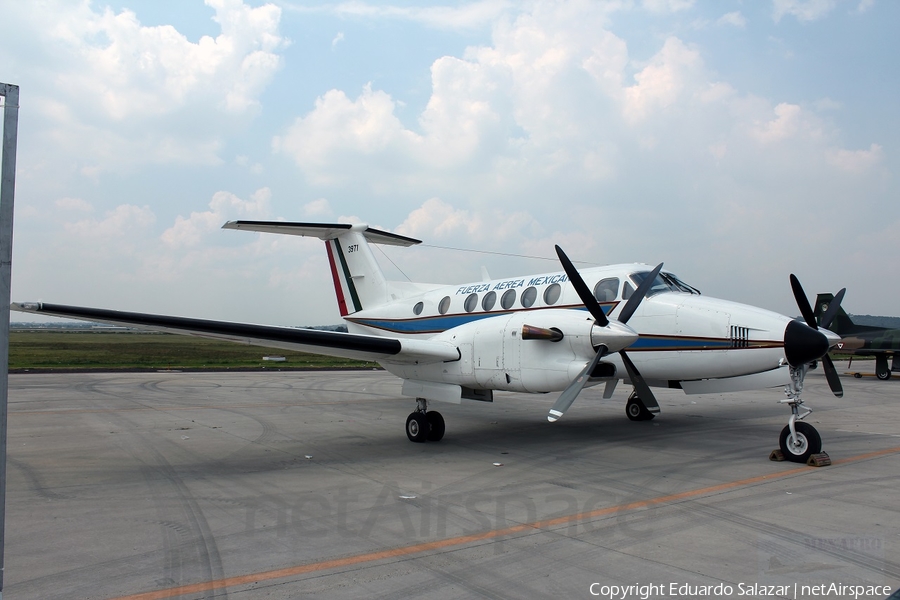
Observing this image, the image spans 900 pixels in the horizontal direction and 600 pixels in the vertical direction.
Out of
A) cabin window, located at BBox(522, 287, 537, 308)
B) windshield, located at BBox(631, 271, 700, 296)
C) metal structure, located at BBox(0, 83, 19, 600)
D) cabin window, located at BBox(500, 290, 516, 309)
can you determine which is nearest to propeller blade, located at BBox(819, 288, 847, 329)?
windshield, located at BBox(631, 271, 700, 296)

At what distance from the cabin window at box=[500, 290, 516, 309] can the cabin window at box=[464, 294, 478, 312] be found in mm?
712

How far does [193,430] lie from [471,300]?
599 centimetres

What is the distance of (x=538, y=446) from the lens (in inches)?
396

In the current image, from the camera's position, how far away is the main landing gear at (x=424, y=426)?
10305 mm

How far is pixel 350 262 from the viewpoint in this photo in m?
15.5

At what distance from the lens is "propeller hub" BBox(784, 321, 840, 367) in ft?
26.1

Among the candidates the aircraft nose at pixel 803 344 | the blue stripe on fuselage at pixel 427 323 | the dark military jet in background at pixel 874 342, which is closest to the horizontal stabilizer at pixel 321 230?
the blue stripe on fuselage at pixel 427 323

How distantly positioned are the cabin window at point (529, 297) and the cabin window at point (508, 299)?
230 millimetres

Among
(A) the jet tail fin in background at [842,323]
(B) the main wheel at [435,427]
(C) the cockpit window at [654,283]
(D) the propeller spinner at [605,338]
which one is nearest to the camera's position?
(D) the propeller spinner at [605,338]

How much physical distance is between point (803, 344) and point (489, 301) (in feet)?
18.2

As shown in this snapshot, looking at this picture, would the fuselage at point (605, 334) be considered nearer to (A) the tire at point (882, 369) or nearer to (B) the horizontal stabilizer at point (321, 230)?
(B) the horizontal stabilizer at point (321, 230)

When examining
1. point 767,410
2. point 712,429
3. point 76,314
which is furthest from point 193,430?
point 767,410

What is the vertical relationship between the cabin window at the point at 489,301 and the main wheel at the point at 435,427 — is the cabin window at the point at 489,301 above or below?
above

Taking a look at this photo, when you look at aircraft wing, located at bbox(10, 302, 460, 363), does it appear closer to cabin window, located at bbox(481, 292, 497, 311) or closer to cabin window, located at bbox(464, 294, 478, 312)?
cabin window, located at bbox(481, 292, 497, 311)
